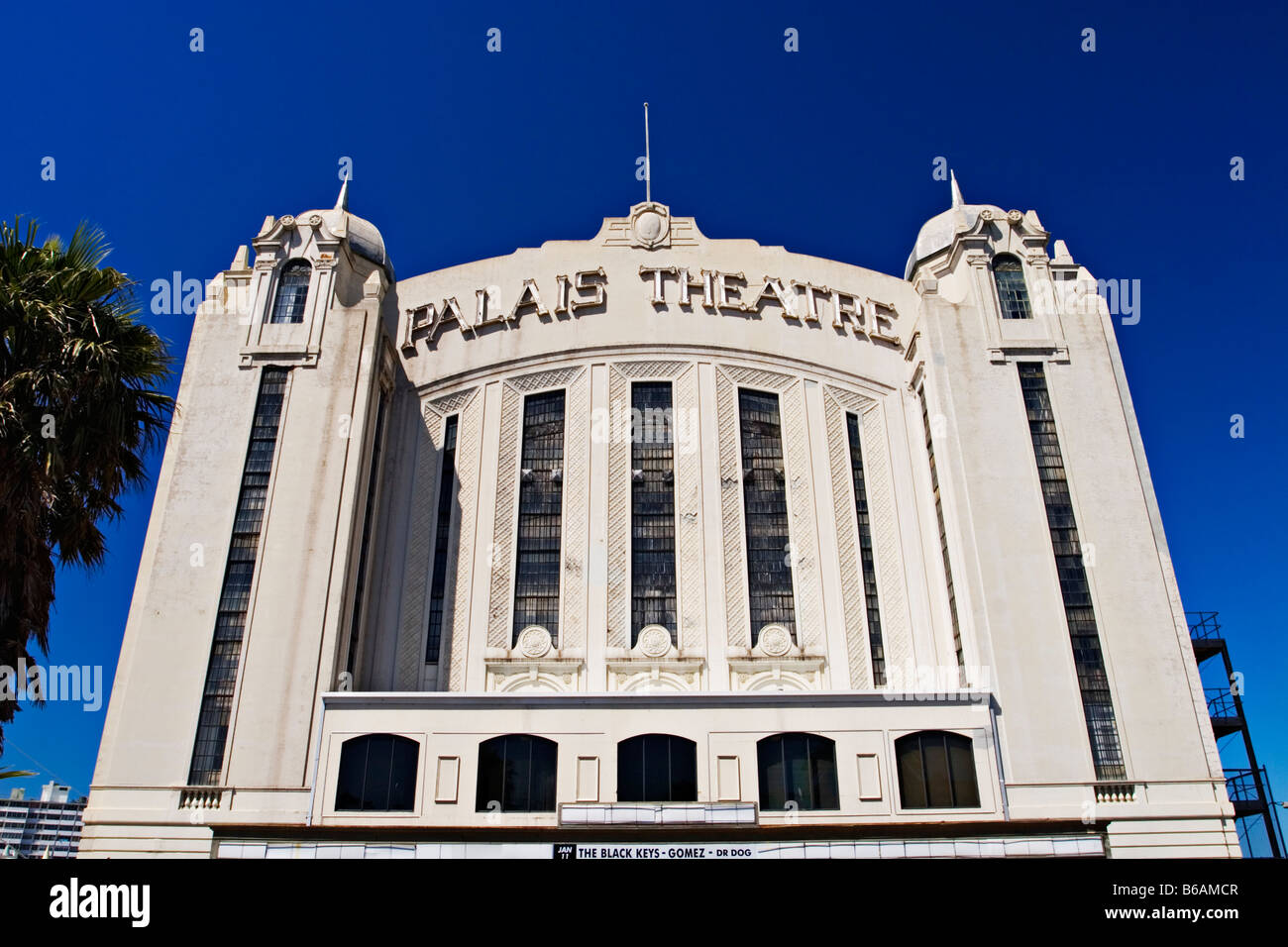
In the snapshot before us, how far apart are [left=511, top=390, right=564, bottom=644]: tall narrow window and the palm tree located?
14648 mm

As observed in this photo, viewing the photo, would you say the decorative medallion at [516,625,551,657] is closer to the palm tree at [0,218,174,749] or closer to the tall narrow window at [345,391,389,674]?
the tall narrow window at [345,391,389,674]

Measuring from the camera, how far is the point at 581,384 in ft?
112

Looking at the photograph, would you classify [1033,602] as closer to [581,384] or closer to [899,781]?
[899,781]

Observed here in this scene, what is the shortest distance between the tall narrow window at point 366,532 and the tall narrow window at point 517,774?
223 inches

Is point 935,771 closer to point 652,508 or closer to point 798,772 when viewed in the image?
point 798,772

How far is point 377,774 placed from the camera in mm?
25109

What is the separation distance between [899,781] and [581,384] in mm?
16771

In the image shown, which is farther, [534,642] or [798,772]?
[534,642]

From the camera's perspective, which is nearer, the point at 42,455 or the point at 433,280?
the point at 42,455

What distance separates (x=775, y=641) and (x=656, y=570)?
14.4 ft

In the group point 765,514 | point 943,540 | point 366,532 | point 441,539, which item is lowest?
point 943,540

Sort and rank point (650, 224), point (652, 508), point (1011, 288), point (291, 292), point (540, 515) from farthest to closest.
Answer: point (650, 224) < point (1011, 288) < point (291, 292) < point (652, 508) < point (540, 515)

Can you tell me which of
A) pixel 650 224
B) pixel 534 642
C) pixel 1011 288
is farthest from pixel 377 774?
pixel 1011 288
